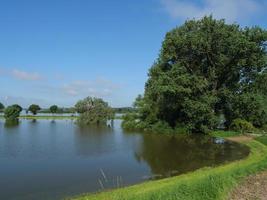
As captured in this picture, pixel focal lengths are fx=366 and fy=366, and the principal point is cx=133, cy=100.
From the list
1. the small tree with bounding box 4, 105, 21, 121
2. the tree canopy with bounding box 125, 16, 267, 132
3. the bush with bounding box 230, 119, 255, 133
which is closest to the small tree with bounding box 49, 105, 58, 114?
the small tree with bounding box 4, 105, 21, 121

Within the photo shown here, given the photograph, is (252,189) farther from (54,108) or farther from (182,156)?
(54,108)

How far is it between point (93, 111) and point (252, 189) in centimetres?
6222

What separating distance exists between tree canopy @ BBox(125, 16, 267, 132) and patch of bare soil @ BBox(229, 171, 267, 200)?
26487 millimetres

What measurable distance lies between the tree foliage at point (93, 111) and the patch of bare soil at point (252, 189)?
196 ft

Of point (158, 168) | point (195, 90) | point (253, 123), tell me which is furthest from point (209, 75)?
point (158, 168)

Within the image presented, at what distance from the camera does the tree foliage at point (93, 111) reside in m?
74.0

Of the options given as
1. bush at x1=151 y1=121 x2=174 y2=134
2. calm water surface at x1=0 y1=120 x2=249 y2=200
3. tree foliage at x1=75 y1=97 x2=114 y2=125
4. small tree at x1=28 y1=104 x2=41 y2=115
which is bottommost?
calm water surface at x1=0 y1=120 x2=249 y2=200

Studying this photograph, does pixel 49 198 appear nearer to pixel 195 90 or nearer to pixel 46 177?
pixel 46 177

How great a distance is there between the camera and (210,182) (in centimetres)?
1323

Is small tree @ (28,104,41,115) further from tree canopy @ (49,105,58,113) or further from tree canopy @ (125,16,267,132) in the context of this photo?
tree canopy @ (125,16,267,132)

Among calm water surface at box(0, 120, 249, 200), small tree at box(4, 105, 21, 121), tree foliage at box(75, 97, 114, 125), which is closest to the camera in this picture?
calm water surface at box(0, 120, 249, 200)

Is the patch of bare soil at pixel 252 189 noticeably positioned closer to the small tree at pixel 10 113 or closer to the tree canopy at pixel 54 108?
the small tree at pixel 10 113

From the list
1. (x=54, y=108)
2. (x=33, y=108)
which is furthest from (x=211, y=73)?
(x=54, y=108)

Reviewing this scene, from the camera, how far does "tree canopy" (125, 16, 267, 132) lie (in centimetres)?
4228
